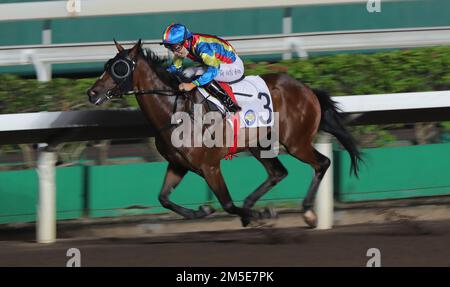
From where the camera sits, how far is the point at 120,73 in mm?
6539

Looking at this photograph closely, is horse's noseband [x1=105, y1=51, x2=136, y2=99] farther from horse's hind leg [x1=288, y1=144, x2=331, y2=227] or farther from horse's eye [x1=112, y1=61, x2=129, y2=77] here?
horse's hind leg [x1=288, y1=144, x2=331, y2=227]

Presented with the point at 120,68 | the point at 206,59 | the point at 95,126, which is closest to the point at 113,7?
the point at 95,126

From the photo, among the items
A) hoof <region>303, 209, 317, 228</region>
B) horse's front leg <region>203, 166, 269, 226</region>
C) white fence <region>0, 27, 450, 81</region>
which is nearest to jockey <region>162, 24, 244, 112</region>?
horse's front leg <region>203, 166, 269, 226</region>

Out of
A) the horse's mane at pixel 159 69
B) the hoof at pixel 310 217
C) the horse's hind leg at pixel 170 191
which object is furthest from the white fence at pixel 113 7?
the hoof at pixel 310 217

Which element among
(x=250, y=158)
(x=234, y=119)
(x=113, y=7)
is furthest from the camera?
(x=113, y=7)

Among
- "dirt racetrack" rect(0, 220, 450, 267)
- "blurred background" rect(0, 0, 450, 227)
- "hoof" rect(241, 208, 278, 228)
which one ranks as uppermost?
"blurred background" rect(0, 0, 450, 227)

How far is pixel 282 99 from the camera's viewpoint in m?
7.03

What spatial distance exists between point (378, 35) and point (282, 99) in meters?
1.76

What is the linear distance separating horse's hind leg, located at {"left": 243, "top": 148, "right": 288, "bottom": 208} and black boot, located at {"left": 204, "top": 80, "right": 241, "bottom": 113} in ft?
1.54

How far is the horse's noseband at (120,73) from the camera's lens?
21.4ft

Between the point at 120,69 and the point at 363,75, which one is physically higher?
the point at 363,75

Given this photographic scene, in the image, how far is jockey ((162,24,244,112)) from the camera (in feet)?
21.4

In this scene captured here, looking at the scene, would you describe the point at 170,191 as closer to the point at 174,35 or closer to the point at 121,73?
the point at 121,73

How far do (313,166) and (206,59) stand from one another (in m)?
1.11
